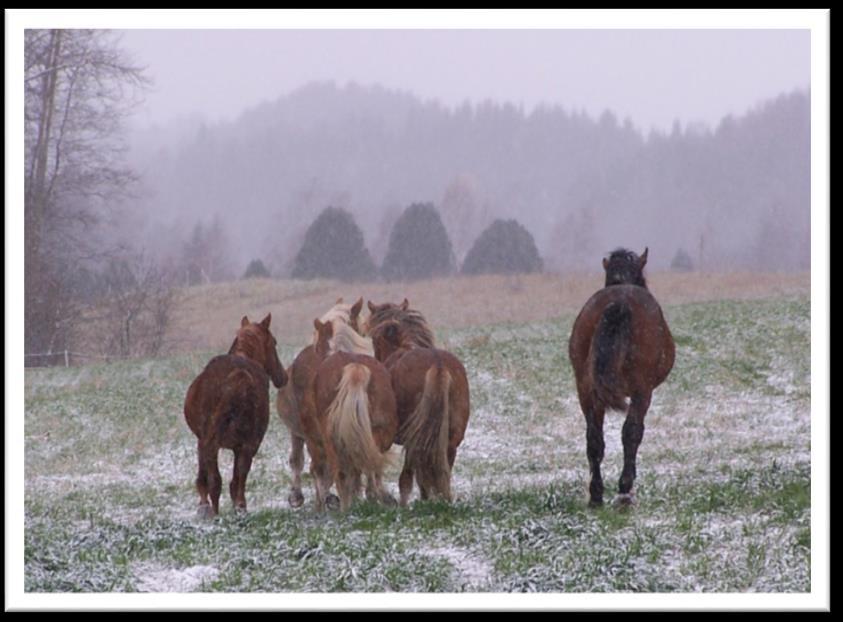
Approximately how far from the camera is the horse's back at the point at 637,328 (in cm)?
1044

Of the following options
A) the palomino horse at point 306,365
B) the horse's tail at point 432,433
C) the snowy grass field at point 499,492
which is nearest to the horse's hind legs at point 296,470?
the palomino horse at point 306,365

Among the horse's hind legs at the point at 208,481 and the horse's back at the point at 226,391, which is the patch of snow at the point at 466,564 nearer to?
the horse's back at the point at 226,391

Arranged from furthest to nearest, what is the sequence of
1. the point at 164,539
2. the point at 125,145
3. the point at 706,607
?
1. the point at 125,145
2. the point at 164,539
3. the point at 706,607

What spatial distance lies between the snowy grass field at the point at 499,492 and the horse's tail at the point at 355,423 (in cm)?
51

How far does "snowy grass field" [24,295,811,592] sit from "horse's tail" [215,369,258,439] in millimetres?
916

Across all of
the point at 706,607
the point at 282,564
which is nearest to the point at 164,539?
the point at 282,564

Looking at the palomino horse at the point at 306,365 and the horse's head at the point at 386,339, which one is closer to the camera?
the palomino horse at the point at 306,365

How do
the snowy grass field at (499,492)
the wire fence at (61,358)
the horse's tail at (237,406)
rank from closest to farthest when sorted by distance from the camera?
1. the snowy grass field at (499,492)
2. the horse's tail at (237,406)
3. the wire fence at (61,358)

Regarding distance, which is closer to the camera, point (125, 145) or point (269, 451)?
point (125, 145)

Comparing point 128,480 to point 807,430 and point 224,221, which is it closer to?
point 224,221

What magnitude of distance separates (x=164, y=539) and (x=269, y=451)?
24.9 feet

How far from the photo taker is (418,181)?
16.8 m

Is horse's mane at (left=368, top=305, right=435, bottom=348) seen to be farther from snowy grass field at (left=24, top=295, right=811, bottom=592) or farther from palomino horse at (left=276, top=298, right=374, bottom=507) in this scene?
snowy grass field at (left=24, top=295, right=811, bottom=592)

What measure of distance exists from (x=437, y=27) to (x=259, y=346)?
3846mm
